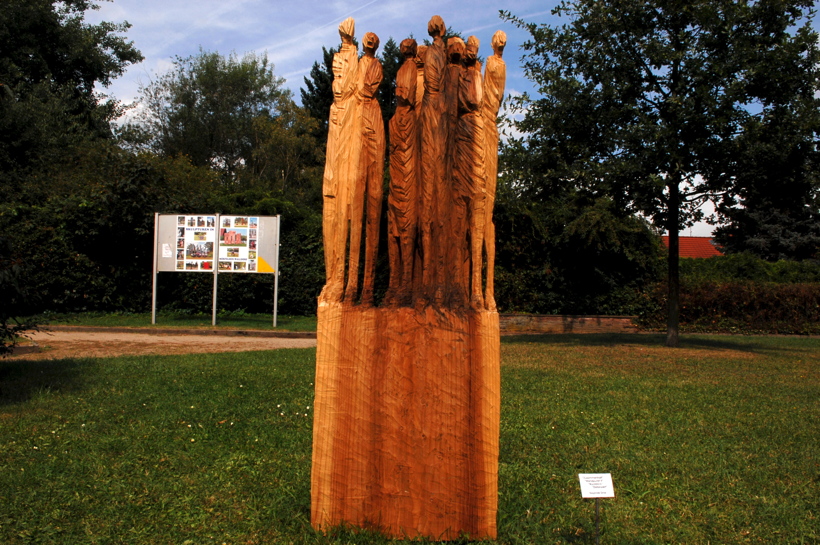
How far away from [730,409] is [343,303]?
210 inches

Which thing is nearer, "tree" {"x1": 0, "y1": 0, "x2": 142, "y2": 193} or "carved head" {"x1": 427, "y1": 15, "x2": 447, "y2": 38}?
"carved head" {"x1": 427, "y1": 15, "x2": 447, "y2": 38}

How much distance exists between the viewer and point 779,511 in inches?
154

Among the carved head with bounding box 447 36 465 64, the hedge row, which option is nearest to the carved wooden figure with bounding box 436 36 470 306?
the carved head with bounding box 447 36 465 64

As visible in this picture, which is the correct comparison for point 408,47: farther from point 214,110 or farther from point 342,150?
point 214,110

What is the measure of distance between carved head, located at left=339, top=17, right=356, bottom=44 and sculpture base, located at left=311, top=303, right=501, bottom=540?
1.47 meters

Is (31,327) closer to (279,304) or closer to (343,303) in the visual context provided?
(343,303)

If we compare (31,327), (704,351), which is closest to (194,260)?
(31,327)

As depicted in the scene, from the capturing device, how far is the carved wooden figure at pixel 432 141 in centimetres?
354

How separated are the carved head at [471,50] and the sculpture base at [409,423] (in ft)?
4.57

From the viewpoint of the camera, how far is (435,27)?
3537 mm

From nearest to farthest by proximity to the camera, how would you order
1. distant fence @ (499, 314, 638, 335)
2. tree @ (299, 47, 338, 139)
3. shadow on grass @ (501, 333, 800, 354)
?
shadow on grass @ (501, 333, 800, 354)
distant fence @ (499, 314, 638, 335)
tree @ (299, 47, 338, 139)

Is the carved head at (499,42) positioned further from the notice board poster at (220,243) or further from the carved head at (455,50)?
the notice board poster at (220,243)

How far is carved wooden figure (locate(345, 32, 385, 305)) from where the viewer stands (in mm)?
3490

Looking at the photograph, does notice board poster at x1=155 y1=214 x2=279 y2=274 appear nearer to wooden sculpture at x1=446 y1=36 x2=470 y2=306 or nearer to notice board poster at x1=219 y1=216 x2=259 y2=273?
notice board poster at x1=219 y1=216 x2=259 y2=273
